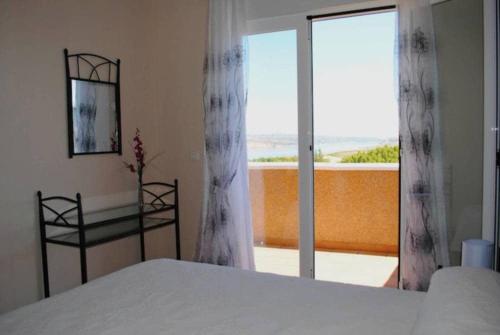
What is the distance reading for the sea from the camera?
11.9 feet

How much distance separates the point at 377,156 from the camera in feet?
12.2

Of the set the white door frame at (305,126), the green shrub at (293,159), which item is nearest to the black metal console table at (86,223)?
the green shrub at (293,159)

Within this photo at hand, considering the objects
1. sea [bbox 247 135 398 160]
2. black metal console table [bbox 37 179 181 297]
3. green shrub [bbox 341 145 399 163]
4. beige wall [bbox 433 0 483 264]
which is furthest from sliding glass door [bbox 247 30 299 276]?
beige wall [bbox 433 0 483 264]

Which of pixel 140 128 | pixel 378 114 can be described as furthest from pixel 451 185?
pixel 140 128

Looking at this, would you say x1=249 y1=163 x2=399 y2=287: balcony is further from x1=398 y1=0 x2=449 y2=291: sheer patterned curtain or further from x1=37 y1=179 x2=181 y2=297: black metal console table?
x1=37 y1=179 x2=181 y2=297: black metal console table

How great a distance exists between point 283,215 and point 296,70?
50.5 inches

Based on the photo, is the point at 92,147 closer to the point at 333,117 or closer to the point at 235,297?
the point at 333,117

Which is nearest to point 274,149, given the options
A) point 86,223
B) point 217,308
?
point 86,223

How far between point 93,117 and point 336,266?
8.33 ft

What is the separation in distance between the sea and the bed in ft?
5.80

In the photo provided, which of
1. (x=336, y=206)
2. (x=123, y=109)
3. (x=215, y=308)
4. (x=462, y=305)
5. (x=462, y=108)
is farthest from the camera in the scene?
(x=336, y=206)

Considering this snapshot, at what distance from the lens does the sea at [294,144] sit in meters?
3.63

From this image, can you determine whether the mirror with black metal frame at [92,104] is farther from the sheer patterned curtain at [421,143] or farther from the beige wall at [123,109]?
the sheer patterned curtain at [421,143]

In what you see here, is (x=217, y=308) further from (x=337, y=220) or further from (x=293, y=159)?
(x=337, y=220)
